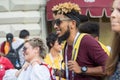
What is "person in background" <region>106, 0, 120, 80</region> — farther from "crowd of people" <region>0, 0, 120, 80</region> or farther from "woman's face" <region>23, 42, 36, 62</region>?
"woman's face" <region>23, 42, 36, 62</region>

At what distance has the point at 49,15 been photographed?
11.9 metres

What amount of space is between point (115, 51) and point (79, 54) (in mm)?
1317

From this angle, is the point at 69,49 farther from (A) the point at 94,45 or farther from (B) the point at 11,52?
(B) the point at 11,52

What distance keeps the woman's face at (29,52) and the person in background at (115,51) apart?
188cm

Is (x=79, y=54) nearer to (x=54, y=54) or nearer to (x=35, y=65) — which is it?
(x=35, y=65)

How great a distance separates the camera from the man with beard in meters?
4.66

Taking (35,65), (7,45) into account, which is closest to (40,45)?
(35,65)

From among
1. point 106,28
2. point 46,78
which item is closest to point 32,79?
point 46,78

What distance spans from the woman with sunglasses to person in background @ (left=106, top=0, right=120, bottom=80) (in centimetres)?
163

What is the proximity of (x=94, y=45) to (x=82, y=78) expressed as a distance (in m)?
0.31

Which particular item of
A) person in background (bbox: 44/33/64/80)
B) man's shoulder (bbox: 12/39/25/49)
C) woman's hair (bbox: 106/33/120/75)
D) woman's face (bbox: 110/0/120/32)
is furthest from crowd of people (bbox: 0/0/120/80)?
man's shoulder (bbox: 12/39/25/49)

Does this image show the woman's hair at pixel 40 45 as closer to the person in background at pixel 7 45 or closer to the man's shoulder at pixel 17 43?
the man's shoulder at pixel 17 43

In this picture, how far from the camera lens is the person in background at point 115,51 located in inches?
131


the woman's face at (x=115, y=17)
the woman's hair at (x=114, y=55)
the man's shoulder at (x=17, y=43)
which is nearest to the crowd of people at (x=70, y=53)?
the woman's hair at (x=114, y=55)
